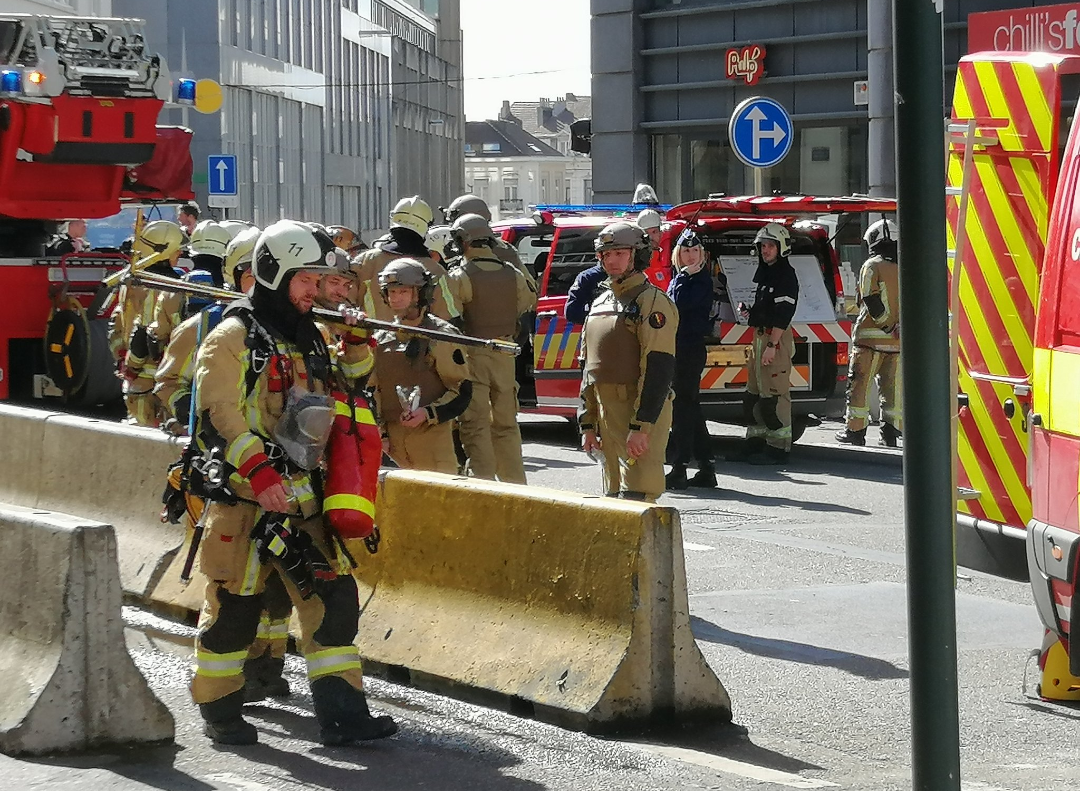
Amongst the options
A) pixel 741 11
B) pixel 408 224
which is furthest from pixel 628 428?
pixel 741 11

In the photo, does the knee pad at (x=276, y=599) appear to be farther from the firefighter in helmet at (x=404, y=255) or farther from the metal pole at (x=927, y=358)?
the firefighter in helmet at (x=404, y=255)

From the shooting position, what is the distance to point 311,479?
605cm

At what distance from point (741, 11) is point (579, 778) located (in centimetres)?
2042

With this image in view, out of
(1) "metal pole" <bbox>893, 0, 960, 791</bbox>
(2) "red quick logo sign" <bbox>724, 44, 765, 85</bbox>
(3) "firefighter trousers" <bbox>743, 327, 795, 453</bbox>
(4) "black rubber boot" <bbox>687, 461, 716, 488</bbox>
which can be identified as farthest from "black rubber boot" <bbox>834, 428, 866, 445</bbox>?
(1) "metal pole" <bbox>893, 0, 960, 791</bbox>

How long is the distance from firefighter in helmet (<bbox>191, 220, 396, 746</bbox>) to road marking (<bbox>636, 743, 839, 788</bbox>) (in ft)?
3.05

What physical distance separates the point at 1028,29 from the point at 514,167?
4324 inches

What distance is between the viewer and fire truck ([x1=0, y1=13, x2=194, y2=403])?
15.8 metres

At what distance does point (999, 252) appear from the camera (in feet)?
25.8

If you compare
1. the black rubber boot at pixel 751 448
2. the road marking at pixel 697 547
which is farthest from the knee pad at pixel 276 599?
the black rubber boot at pixel 751 448

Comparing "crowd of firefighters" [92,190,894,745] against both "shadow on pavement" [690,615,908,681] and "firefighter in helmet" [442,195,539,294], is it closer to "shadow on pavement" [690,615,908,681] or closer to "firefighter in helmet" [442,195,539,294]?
"firefighter in helmet" [442,195,539,294]

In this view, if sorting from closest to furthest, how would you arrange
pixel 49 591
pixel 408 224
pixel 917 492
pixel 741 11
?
pixel 917 492
pixel 49 591
pixel 408 224
pixel 741 11

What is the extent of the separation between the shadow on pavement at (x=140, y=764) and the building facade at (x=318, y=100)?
2755 cm

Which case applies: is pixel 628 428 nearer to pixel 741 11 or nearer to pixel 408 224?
pixel 408 224

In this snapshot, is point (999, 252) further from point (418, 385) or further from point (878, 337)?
point (878, 337)
